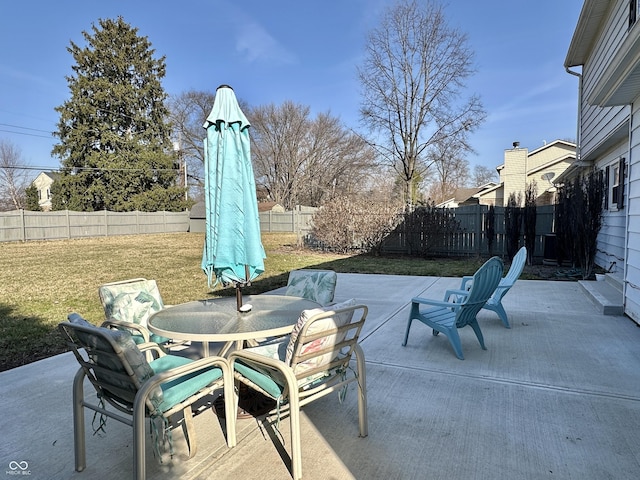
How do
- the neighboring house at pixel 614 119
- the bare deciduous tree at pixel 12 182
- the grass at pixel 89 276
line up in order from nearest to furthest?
the neighboring house at pixel 614 119, the grass at pixel 89 276, the bare deciduous tree at pixel 12 182

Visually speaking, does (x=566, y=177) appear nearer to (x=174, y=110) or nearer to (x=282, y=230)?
(x=282, y=230)

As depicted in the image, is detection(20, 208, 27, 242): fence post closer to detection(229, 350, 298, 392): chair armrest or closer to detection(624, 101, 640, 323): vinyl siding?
detection(229, 350, 298, 392): chair armrest

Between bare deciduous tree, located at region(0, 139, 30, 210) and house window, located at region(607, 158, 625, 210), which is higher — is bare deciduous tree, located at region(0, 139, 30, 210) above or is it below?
above

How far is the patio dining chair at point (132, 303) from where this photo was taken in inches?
124

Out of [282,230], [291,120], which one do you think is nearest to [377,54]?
[282,230]

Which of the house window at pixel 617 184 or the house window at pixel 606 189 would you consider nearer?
the house window at pixel 617 184

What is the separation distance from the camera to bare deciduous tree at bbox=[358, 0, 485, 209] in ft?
57.6

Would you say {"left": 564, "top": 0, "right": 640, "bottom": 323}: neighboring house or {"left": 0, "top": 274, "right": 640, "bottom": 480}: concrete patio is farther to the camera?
{"left": 564, "top": 0, "right": 640, "bottom": 323}: neighboring house

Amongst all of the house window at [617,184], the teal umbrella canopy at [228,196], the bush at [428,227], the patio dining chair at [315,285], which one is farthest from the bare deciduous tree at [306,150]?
the teal umbrella canopy at [228,196]

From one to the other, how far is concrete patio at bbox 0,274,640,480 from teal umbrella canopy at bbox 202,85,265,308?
42.9 inches

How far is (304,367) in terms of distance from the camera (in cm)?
213

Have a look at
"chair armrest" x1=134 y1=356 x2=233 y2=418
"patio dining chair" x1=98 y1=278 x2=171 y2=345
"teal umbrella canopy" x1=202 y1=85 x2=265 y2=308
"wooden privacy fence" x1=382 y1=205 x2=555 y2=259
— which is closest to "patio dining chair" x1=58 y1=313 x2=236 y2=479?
"chair armrest" x1=134 y1=356 x2=233 y2=418

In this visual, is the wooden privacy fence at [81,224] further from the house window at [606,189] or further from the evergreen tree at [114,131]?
the house window at [606,189]

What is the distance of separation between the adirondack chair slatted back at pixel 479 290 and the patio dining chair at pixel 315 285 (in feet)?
4.01
